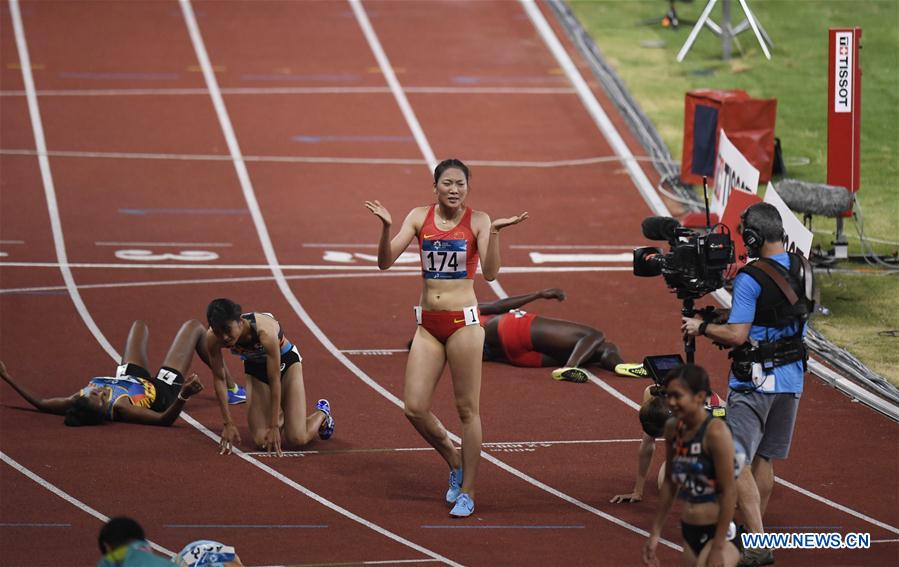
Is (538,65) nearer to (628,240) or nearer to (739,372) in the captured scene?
(628,240)

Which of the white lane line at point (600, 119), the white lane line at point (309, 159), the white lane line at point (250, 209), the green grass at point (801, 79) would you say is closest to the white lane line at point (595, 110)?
the white lane line at point (600, 119)

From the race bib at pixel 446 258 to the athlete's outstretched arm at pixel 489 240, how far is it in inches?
4.7

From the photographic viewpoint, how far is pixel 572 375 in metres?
12.7

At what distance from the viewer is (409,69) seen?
23.6 metres

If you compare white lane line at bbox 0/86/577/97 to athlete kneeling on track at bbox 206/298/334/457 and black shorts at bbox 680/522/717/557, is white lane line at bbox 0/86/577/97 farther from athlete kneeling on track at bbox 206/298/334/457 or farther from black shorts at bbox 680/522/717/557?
black shorts at bbox 680/522/717/557

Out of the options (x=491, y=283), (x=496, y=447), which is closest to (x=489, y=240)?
(x=496, y=447)

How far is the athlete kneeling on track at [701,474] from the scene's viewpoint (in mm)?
7211

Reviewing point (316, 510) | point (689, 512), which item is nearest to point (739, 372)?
point (689, 512)

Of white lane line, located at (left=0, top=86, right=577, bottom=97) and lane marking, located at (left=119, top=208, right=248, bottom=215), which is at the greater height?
white lane line, located at (left=0, top=86, right=577, bottom=97)

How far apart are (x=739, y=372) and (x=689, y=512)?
1453 mm

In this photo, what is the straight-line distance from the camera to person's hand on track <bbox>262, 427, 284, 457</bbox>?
10812 millimetres

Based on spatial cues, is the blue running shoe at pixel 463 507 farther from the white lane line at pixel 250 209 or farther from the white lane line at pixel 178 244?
the white lane line at pixel 178 244

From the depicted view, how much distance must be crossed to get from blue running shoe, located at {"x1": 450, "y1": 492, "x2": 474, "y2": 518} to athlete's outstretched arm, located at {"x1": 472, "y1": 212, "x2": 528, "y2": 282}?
1.39 meters

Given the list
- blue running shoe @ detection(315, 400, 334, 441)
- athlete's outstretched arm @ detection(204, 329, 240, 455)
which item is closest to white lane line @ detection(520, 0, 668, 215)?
blue running shoe @ detection(315, 400, 334, 441)
